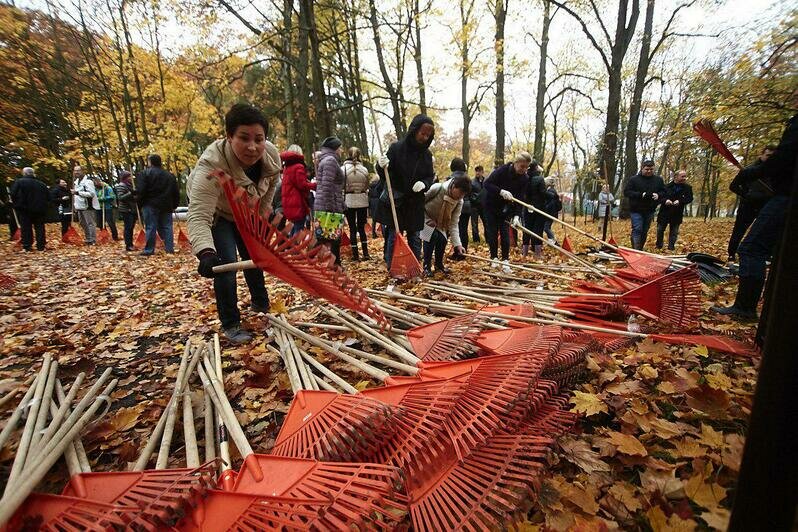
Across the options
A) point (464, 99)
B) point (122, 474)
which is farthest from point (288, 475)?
point (464, 99)

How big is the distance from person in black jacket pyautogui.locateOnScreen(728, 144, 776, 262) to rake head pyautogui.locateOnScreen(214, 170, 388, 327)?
3.43m

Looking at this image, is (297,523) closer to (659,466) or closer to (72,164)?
(659,466)

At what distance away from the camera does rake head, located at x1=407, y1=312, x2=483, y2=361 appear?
215cm

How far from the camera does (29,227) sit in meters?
8.87

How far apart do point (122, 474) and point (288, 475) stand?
0.59 m

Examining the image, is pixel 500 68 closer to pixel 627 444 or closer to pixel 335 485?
pixel 627 444

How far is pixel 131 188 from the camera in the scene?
1016cm

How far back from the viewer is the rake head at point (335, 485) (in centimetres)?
103

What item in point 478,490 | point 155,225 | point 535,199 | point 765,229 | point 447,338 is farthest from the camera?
point 155,225

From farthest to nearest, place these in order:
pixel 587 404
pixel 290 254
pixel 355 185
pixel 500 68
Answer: pixel 500 68
pixel 355 185
pixel 290 254
pixel 587 404

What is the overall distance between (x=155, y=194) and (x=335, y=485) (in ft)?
27.9

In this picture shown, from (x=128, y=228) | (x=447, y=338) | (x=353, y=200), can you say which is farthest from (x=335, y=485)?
(x=128, y=228)

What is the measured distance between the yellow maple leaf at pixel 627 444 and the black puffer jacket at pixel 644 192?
6971mm

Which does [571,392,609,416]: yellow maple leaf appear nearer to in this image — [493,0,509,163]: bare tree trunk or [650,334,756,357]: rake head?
[650,334,756,357]: rake head
